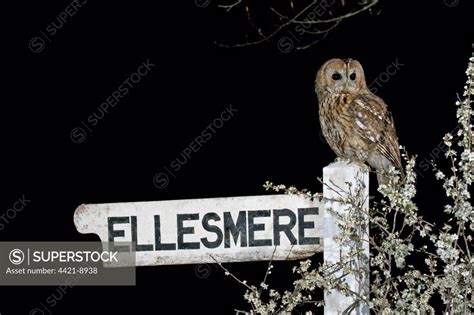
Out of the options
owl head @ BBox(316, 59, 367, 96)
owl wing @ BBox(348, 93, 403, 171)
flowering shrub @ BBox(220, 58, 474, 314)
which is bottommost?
flowering shrub @ BBox(220, 58, 474, 314)

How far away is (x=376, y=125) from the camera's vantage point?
14.4 ft

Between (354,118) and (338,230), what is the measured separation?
130 cm

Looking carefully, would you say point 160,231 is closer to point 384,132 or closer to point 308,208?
point 308,208

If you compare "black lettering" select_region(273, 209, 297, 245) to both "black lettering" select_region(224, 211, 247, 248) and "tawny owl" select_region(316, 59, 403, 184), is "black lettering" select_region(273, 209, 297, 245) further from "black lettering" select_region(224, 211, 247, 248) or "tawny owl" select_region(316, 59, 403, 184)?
"tawny owl" select_region(316, 59, 403, 184)

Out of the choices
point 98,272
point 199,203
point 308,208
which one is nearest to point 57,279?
point 98,272

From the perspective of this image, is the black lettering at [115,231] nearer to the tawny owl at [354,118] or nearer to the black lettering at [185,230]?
the black lettering at [185,230]

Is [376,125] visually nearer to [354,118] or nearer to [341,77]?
[354,118]

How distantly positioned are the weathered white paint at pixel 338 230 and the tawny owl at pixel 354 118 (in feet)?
3.90

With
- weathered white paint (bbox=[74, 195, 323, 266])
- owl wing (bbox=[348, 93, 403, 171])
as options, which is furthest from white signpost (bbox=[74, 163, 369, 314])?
owl wing (bbox=[348, 93, 403, 171])

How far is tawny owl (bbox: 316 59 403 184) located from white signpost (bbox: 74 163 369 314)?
47.2 inches

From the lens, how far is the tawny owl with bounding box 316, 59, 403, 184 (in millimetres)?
4414

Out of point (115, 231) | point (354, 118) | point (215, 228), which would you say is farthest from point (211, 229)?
point (354, 118)

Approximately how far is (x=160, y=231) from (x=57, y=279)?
550 mm

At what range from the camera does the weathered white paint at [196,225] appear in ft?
10.7
